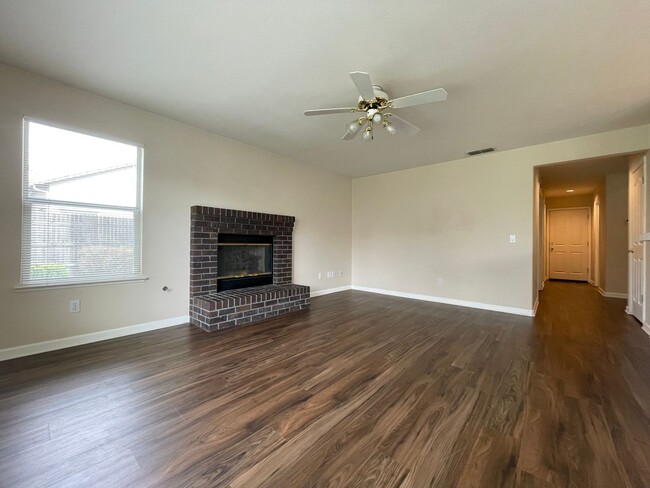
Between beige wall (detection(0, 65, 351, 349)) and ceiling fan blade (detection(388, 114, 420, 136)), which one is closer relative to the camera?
beige wall (detection(0, 65, 351, 349))

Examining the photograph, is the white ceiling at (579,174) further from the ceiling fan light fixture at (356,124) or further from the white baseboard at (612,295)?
the ceiling fan light fixture at (356,124)

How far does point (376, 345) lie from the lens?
8.98 ft

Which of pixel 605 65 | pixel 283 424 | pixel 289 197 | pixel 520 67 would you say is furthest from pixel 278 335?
pixel 605 65

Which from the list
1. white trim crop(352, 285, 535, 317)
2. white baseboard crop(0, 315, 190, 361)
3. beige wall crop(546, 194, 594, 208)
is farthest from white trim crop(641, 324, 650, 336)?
white baseboard crop(0, 315, 190, 361)

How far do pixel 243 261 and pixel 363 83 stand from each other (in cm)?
304

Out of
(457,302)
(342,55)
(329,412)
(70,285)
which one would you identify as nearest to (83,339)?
(70,285)

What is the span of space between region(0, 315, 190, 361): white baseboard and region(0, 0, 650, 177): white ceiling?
8.07ft

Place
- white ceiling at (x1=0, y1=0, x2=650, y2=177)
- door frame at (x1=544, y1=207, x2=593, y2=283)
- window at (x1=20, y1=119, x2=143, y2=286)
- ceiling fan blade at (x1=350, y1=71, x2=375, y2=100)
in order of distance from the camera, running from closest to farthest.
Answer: white ceiling at (x1=0, y1=0, x2=650, y2=177)
ceiling fan blade at (x1=350, y1=71, x2=375, y2=100)
window at (x1=20, y1=119, x2=143, y2=286)
door frame at (x1=544, y1=207, x2=593, y2=283)

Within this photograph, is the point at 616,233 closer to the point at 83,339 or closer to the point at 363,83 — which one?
the point at 363,83

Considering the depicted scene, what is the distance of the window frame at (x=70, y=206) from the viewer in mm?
2391

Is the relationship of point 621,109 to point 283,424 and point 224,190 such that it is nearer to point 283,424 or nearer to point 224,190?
point 283,424

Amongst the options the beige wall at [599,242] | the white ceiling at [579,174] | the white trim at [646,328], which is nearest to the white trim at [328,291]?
the white ceiling at [579,174]

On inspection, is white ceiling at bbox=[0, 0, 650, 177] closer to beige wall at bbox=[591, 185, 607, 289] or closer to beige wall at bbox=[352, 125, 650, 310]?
beige wall at bbox=[352, 125, 650, 310]

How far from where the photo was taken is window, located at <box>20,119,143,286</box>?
2.45 metres
